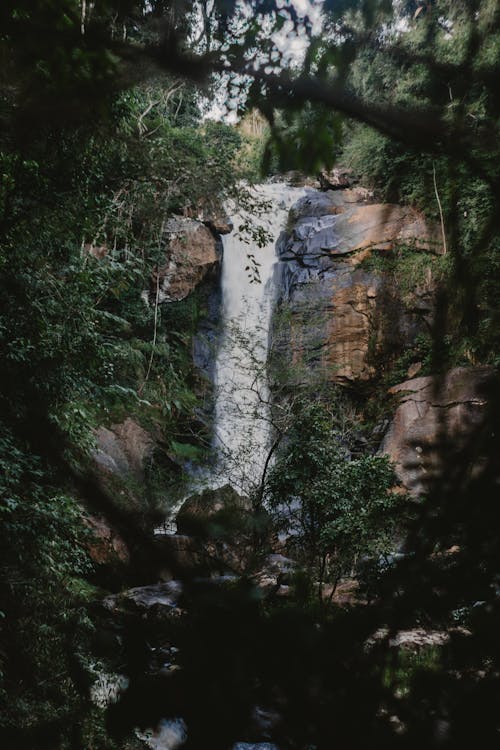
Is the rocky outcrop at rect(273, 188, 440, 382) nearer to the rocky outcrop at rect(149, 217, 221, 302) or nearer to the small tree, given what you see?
the rocky outcrop at rect(149, 217, 221, 302)

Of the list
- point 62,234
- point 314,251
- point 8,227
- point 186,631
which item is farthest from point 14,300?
point 314,251

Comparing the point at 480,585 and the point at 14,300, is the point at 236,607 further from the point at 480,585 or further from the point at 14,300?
the point at 14,300

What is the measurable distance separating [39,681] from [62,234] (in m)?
3.36

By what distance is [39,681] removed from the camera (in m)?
3.38

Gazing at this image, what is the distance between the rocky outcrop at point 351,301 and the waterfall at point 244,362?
1.02 meters

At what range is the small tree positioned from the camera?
6.57 meters

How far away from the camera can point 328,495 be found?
693 centimetres

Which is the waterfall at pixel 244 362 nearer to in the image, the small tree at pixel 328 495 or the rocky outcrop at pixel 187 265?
the small tree at pixel 328 495

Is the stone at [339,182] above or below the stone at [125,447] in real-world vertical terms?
above

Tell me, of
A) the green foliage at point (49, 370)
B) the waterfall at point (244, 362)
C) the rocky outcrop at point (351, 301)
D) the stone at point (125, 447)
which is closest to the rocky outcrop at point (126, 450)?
the stone at point (125, 447)

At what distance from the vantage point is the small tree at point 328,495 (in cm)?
657

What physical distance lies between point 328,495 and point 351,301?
677 centimetres

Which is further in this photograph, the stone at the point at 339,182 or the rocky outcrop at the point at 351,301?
the stone at the point at 339,182

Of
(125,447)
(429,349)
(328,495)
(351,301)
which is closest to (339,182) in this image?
(351,301)
